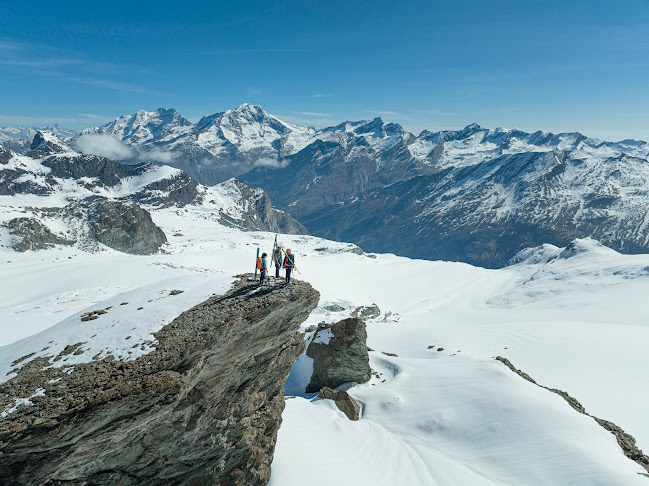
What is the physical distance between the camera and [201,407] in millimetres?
10227

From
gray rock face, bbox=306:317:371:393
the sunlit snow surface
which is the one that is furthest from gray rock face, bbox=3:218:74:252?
gray rock face, bbox=306:317:371:393

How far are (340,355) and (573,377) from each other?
2031 cm

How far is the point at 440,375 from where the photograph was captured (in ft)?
82.9

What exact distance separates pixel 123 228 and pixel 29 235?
877 inches

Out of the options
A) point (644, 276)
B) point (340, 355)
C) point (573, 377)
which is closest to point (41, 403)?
point (340, 355)

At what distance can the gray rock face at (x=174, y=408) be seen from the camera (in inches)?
293

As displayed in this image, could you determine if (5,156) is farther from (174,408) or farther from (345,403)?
(174,408)

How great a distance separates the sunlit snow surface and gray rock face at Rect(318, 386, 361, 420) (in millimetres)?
644

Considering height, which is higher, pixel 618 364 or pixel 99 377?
pixel 99 377

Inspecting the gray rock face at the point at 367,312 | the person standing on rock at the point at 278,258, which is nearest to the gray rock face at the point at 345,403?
the person standing on rock at the point at 278,258

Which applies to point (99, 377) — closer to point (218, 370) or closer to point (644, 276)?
point (218, 370)

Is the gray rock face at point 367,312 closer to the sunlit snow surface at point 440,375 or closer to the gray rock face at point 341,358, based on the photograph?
the sunlit snow surface at point 440,375

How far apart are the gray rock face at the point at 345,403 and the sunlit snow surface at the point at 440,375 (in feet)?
2.11

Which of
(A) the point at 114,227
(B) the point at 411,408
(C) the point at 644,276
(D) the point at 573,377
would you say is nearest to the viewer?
(B) the point at 411,408
